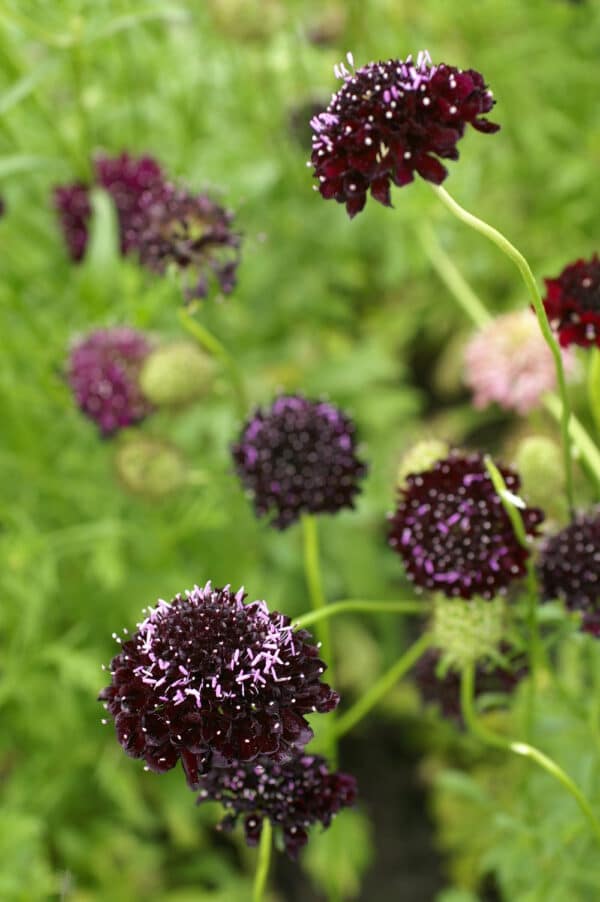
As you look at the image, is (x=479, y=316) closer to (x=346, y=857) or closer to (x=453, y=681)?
(x=453, y=681)

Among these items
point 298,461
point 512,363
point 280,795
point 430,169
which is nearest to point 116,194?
point 512,363

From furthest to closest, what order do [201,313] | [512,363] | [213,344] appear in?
[201,313] < [512,363] < [213,344]

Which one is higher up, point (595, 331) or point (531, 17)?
point (531, 17)

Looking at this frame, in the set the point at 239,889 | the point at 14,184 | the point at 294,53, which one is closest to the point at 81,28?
the point at 14,184

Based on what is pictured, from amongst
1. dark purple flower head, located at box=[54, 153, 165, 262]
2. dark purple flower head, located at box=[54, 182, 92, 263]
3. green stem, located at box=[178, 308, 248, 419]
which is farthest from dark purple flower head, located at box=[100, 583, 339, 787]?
dark purple flower head, located at box=[54, 182, 92, 263]

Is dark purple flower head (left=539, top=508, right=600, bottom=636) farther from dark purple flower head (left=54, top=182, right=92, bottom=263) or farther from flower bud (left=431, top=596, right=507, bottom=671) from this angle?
dark purple flower head (left=54, top=182, right=92, bottom=263)

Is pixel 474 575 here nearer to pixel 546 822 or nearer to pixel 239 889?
pixel 546 822
